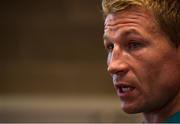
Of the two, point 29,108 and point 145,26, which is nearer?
point 145,26

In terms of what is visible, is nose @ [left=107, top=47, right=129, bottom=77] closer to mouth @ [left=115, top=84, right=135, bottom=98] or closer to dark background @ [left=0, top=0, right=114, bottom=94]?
mouth @ [left=115, top=84, right=135, bottom=98]

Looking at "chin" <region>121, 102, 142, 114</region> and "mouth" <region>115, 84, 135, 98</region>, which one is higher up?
"mouth" <region>115, 84, 135, 98</region>

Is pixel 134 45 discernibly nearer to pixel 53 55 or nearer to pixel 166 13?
pixel 166 13

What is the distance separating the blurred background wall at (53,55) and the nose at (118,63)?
248 cm

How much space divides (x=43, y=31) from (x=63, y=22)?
185 mm

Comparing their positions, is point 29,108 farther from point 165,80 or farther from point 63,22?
point 165,80

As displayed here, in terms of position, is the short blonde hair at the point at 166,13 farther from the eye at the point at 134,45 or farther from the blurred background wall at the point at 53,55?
the blurred background wall at the point at 53,55

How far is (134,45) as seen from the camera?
40.1 inches

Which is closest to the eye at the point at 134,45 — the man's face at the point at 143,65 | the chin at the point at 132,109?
the man's face at the point at 143,65

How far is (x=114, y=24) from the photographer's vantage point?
1.05 m

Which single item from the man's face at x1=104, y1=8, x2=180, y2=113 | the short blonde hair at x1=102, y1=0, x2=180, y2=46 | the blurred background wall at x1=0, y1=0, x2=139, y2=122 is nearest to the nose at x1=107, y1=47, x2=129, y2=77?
the man's face at x1=104, y1=8, x2=180, y2=113

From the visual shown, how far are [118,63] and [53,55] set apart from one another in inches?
104

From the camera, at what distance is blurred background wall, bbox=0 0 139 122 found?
353cm

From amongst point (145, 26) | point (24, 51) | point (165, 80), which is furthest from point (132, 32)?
point (24, 51)
